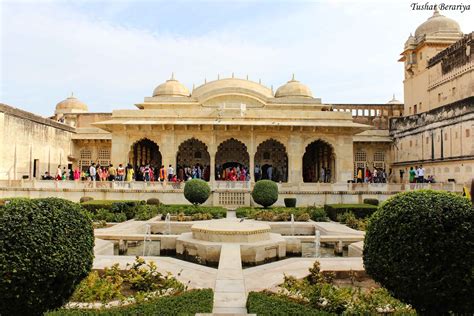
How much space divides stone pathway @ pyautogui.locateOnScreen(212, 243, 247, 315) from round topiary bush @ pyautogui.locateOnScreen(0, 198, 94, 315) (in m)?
1.82

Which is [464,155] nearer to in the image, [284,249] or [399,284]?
[284,249]

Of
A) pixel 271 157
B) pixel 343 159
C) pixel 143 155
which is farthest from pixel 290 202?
pixel 143 155

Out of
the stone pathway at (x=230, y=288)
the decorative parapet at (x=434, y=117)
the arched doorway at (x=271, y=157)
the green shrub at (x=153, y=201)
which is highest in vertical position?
the decorative parapet at (x=434, y=117)

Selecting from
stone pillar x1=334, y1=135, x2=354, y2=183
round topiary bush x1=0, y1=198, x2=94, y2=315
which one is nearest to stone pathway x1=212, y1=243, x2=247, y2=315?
round topiary bush x1=0, y1=198, x2=94, y2=315

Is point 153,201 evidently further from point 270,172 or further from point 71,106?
point 71,106

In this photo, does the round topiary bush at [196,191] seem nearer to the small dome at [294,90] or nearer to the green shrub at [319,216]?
the green shrub at [319,216]

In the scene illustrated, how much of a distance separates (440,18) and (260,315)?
107 ft

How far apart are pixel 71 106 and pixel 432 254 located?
127ft

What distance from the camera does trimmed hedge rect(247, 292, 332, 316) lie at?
4.53 metres

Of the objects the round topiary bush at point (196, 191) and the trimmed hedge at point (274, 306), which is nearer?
the trimmed hedge at point (274, 306)

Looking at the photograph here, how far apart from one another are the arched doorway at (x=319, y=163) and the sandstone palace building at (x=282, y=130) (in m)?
0.09

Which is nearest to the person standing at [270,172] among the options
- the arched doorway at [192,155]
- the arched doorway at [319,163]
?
the arched doorway at [319,163]

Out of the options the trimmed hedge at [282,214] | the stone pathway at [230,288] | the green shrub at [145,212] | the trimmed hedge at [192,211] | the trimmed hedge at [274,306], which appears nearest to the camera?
the trimmed hedge at [274,306]

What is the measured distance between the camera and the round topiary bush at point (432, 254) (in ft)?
13.2
